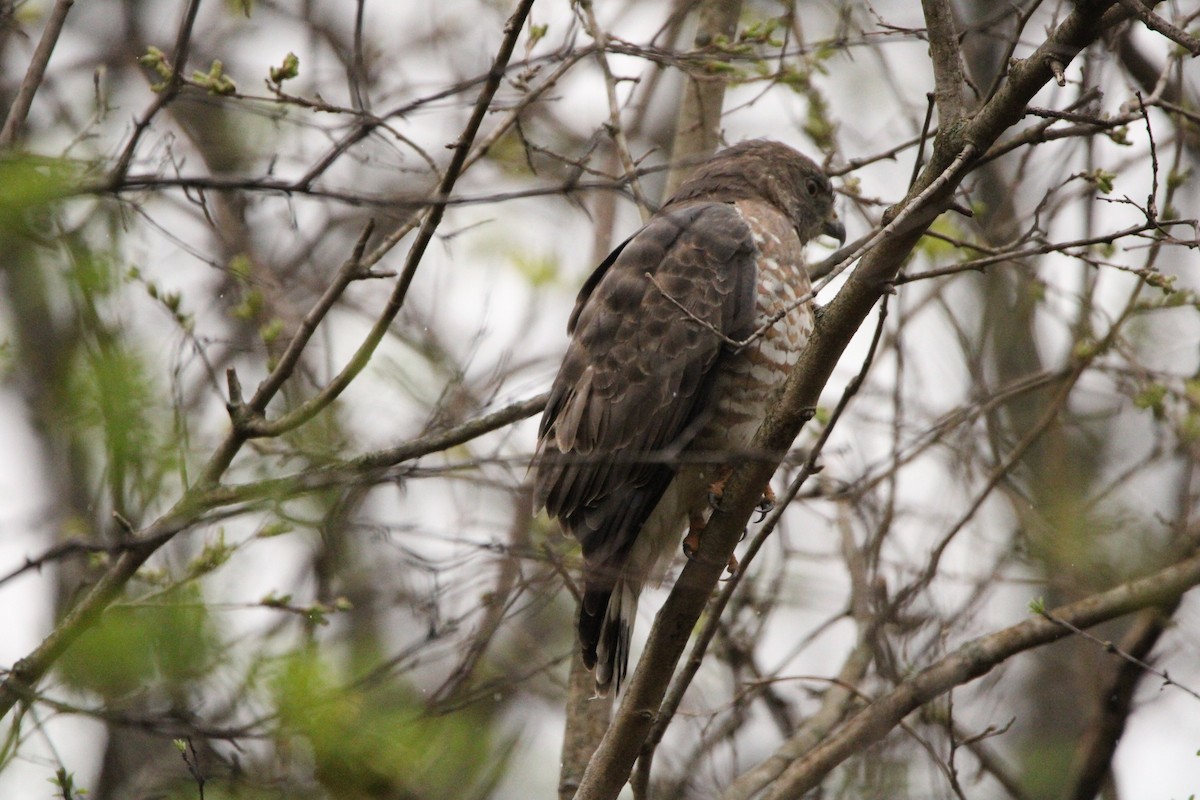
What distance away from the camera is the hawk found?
483 centimetres

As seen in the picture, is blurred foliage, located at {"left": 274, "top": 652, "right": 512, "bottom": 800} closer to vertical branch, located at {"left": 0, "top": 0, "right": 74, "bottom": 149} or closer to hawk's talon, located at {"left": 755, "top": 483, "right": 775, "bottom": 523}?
hawk's talon, located at {"left": 755, "top": 483, "right": 775, "bottom": 523}

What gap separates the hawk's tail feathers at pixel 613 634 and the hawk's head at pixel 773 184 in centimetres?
195

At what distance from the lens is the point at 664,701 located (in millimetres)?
4348

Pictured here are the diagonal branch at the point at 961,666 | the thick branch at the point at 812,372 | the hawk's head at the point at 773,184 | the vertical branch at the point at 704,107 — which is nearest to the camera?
the thick branch at the point at 812,372

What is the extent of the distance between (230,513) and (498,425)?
6.88ft

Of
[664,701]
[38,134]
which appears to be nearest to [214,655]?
[664,701]

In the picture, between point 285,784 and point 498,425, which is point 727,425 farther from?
point 285,784

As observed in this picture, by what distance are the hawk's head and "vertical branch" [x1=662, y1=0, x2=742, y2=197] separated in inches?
5.2

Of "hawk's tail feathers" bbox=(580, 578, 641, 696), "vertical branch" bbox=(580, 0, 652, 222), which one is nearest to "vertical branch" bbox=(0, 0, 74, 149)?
"vertical branch" bbox=(580, 0, 652, 222)

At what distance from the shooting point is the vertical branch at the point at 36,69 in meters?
4.27

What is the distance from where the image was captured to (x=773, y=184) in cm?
602

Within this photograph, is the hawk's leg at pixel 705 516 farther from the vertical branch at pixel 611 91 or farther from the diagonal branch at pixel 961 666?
the vertical branch at pixel 611 91

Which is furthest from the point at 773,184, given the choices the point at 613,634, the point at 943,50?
the point at 613,634

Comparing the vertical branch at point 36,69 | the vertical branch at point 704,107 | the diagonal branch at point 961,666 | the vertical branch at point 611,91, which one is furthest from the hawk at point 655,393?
the vertical branch at point 36,69
